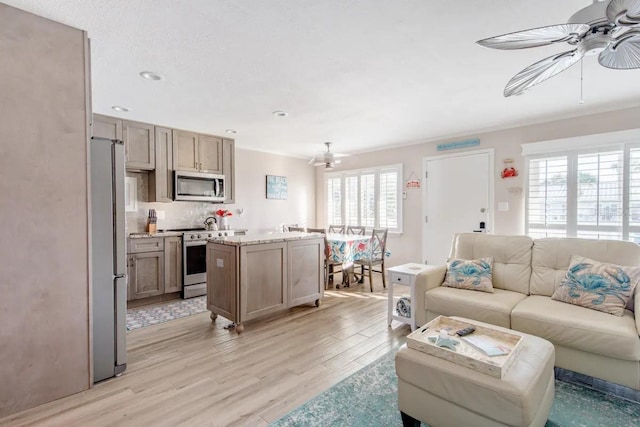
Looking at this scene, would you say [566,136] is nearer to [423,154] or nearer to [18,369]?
[423,154]

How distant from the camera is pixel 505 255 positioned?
3.11 m

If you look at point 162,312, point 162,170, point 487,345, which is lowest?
point 162,312

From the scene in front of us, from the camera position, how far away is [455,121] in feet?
14.1

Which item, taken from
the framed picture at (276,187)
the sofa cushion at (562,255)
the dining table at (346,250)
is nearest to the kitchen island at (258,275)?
the dining table at (346,250)

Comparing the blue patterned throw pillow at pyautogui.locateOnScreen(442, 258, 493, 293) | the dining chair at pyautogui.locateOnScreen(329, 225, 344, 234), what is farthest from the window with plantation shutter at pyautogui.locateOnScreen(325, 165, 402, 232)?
the blue patterned throw pillow at pyautogui.locateOnScreen(442, 258, 493, 293)

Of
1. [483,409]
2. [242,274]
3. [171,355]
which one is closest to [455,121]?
[242,274]

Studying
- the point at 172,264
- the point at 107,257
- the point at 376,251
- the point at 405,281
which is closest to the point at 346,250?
the point at 376,251

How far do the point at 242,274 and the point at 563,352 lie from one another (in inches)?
106

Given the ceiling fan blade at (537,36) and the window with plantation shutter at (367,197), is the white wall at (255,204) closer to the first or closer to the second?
the window with plantation shutter at (367,197)

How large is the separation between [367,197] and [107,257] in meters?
4.74

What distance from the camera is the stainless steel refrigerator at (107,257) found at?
2281 millimetres

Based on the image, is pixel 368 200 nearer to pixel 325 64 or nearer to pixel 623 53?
pixel 325 64

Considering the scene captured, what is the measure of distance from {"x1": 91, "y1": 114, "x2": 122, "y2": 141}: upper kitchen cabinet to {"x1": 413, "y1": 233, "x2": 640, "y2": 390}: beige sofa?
4125 mm

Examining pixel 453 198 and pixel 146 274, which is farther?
pixel 453 198
